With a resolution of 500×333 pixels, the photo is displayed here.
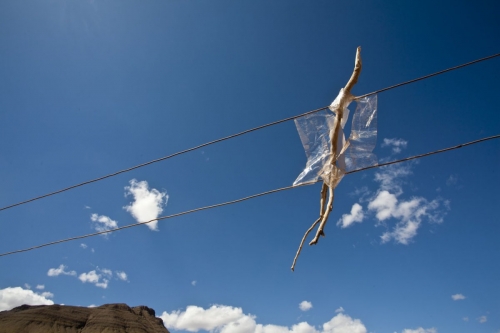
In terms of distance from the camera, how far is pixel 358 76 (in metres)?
3.46

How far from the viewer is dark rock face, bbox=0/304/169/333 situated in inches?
4119

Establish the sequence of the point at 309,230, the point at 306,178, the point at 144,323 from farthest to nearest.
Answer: the point at 144,323
the point at 306,178
the point at 309,230

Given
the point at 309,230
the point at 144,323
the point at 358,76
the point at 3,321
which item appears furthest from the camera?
the point at 144,323

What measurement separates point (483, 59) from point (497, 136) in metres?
0.95

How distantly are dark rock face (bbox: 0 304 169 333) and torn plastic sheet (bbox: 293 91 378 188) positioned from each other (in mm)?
130080

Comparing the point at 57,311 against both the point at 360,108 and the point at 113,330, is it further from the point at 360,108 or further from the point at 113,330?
the point at 360,108

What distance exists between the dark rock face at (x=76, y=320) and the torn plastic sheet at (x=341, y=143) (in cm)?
13008

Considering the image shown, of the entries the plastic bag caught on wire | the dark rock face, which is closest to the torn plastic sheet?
the plastic bag caught on wire

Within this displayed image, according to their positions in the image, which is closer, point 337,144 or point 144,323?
point 337,144

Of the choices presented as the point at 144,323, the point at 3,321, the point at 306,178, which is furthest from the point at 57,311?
the point at 306,178

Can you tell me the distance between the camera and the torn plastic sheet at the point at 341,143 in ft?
11.7

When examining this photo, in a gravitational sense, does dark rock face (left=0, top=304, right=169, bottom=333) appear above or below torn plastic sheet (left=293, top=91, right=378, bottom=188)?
above

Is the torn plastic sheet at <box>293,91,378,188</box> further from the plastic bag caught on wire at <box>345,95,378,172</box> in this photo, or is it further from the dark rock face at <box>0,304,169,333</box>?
the dark rock face at <box>0,304,169,333</box>

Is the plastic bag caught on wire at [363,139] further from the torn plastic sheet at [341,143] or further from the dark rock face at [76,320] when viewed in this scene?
the dark rock face at [76,320]
